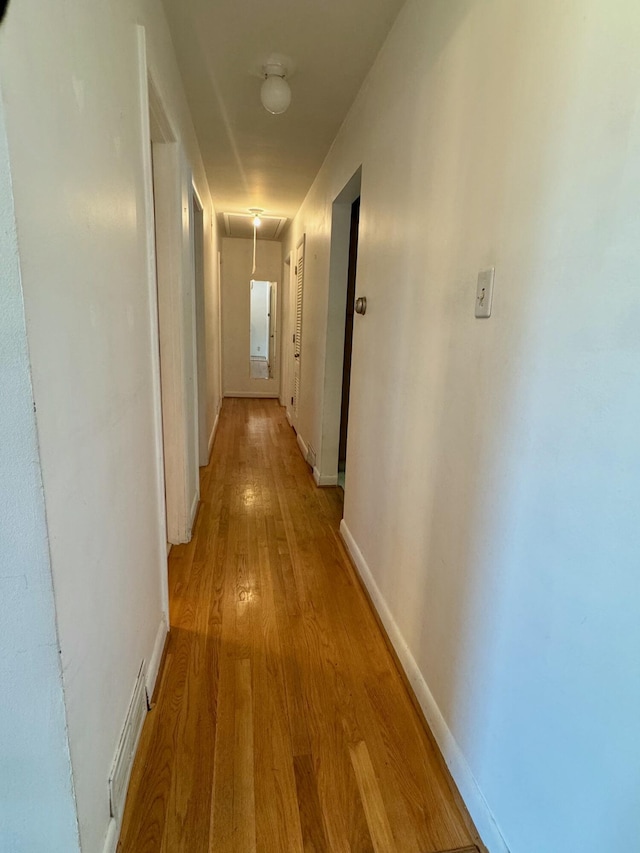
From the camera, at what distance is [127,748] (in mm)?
1057

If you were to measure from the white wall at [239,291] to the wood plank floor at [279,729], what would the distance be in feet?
15.4

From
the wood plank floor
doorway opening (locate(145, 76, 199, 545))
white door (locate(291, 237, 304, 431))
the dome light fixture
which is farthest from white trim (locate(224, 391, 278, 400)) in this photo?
the dome light fixture

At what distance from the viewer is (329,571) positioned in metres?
2.12

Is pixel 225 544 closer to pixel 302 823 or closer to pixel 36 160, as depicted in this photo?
pixel 302 823

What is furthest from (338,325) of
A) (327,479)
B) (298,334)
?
(298,334)

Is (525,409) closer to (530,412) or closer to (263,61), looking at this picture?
(530,412)

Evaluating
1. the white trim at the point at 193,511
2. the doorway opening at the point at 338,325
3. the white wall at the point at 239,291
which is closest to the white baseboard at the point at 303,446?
the doorway opening at the point at 338,325

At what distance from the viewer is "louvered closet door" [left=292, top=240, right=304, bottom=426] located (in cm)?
416

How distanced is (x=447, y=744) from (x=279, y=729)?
492 millimetres

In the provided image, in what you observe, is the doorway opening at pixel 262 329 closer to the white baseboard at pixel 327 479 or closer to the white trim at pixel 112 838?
the white baseboard at pixel 327 479

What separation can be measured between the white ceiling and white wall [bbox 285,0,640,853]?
27 cm

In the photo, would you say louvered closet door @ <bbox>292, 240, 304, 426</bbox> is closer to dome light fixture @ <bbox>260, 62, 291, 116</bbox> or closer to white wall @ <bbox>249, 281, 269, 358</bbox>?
white wall @ <bbox>249, 281, 269, 358</bbox>

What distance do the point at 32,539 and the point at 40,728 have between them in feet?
1.14

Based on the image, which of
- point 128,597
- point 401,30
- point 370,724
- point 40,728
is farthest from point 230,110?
point 370,724
